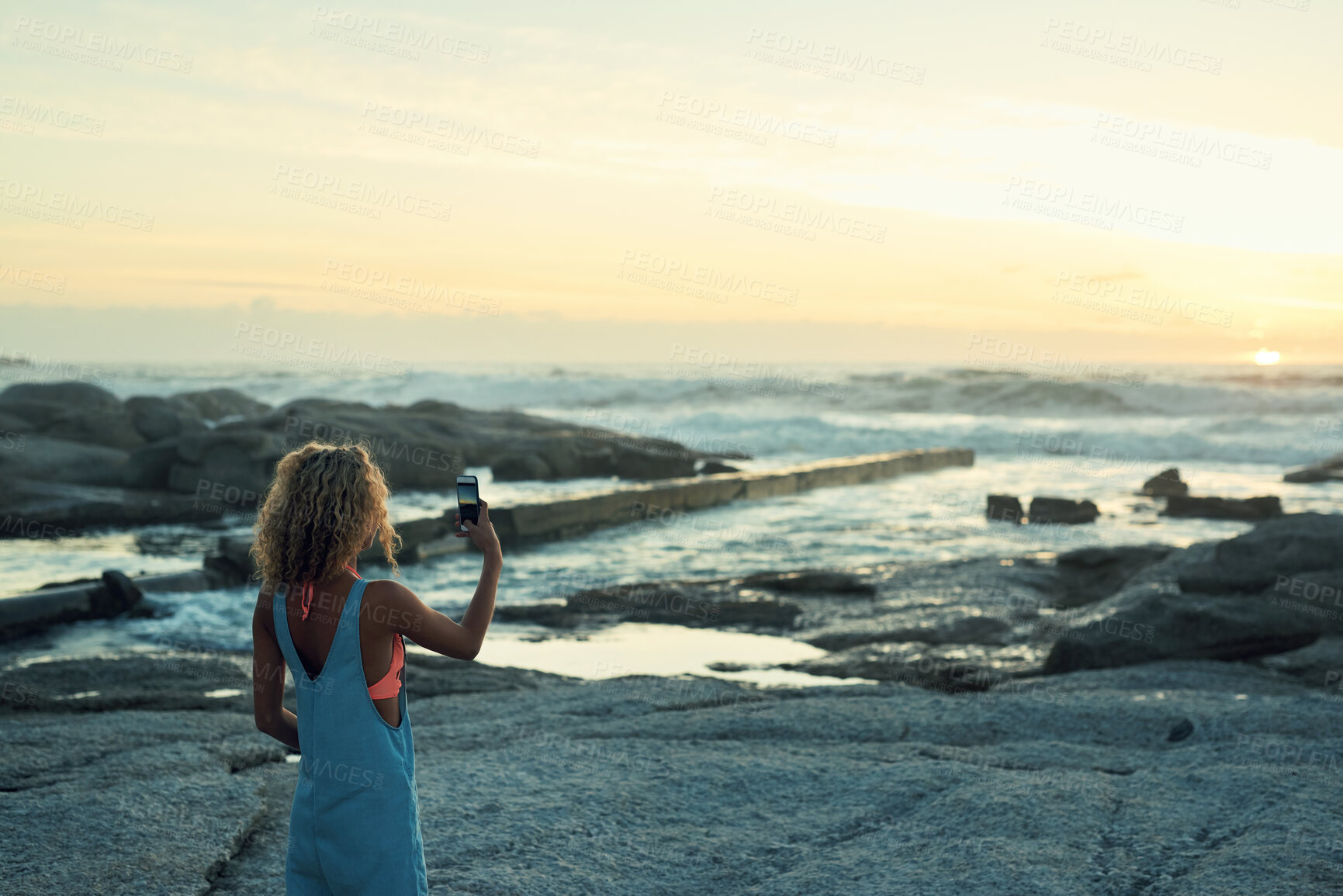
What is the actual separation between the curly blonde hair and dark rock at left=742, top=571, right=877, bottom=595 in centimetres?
727

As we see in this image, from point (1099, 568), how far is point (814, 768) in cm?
657

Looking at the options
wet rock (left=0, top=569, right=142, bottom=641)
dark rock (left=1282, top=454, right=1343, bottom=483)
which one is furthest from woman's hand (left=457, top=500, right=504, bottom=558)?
dark rock (left=1282, top=454, right=1343, bottom=483)

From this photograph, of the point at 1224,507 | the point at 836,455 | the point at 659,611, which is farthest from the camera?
the point at 836,455

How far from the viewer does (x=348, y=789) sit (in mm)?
2299

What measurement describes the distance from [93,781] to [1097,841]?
Answer: 12.9ft

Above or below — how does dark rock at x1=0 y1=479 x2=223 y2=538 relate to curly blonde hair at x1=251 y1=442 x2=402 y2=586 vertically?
below

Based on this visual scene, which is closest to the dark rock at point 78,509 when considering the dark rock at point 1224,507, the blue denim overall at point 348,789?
the blue denim overall at point 348,789

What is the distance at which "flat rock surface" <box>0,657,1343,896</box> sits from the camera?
3.37 meters

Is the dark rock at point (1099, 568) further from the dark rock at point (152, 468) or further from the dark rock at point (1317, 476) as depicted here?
the dark rock at point (152, 468)

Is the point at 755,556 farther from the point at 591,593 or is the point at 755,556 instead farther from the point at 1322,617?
the point at 1322,617

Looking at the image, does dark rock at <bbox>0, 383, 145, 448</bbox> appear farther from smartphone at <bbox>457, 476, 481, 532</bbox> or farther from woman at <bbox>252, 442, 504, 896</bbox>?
smartphone at <bbox>457, 476, 481, 532</bbox>

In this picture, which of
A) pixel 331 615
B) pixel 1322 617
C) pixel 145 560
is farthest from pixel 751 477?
pixel 331 615
